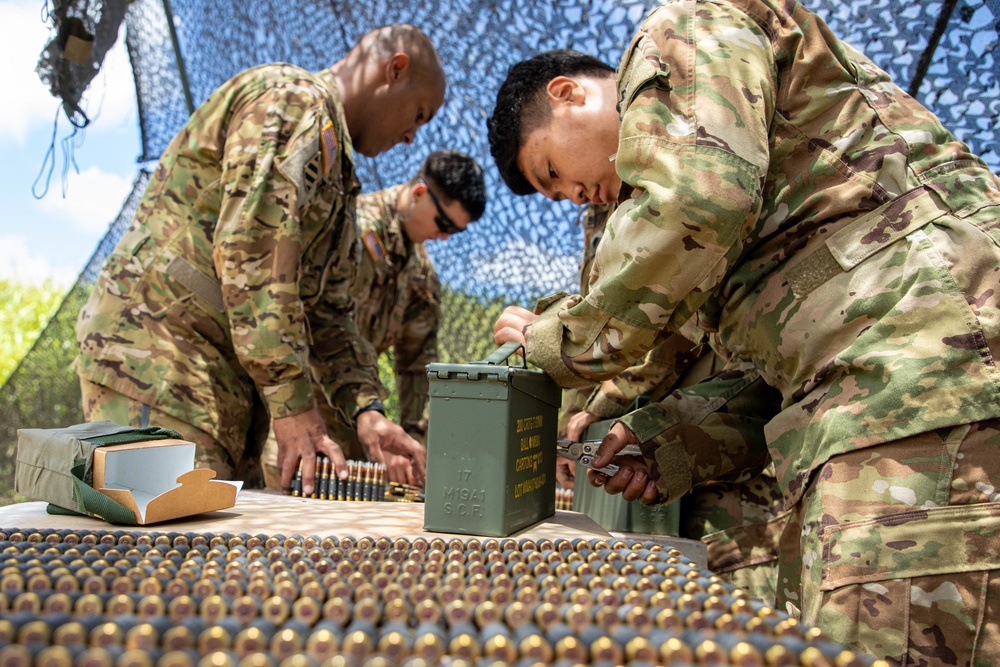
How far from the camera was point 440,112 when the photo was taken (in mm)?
5012

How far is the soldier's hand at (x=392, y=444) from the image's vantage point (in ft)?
9.84

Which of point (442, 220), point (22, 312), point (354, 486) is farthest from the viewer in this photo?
point (22, 312)

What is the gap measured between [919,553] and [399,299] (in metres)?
4.16

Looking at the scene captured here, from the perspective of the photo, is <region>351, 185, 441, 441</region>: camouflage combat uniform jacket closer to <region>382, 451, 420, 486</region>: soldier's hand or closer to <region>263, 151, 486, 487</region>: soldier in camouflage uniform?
<region>263, 151, 486, 487</region>: soldier in camouflage uniform

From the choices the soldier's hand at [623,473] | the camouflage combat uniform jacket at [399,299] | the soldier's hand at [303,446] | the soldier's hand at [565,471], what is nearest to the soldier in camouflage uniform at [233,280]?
the soldier's hand at [303,446]

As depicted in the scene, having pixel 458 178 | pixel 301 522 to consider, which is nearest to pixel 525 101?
pixel 301 522

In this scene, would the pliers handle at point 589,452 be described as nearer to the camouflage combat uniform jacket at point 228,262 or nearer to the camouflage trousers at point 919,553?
the camouflage trousers at point 919,553

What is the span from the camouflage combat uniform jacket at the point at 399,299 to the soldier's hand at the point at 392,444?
139 cm

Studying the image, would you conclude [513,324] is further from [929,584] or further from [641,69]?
[929,584]

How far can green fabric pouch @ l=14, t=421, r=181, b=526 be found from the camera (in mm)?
1464

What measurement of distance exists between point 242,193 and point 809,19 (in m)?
1.80

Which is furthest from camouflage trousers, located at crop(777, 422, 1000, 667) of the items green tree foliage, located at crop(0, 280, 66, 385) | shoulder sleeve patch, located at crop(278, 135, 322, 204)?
green tree foliage, located at crop(0, 280, 66, 385)

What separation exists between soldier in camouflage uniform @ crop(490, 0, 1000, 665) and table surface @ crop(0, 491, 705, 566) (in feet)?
1.21

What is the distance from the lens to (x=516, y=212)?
4867mm
